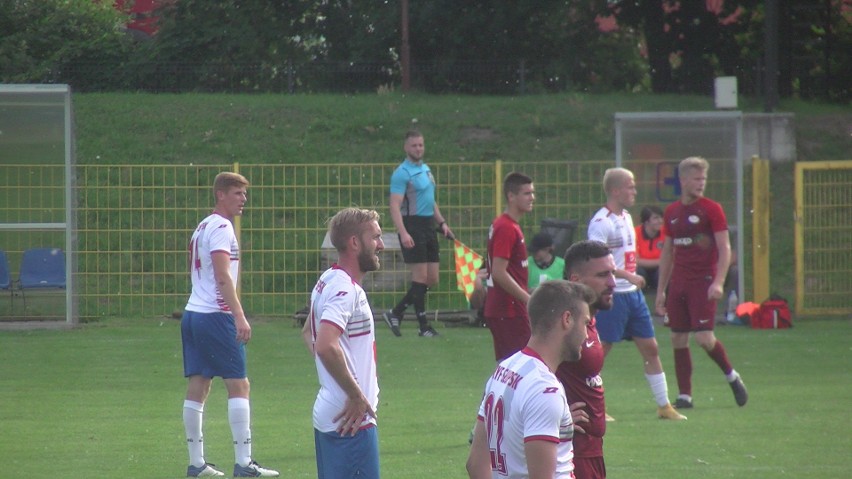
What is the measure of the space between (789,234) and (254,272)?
9.01 m

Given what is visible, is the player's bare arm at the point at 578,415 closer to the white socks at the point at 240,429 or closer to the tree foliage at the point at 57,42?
the white socks at the point at 240,429

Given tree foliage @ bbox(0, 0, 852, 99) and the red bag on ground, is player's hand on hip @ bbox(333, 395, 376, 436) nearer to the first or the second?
the red bag on ground

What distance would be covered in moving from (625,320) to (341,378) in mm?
4888

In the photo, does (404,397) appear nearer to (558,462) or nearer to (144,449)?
(144,449)

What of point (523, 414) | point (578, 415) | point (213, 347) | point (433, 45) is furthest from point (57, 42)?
point (523, 414)

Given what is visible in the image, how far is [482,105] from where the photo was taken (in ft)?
78.8

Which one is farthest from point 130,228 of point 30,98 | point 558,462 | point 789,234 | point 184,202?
point 558,462

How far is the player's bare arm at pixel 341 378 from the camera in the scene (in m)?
5.15

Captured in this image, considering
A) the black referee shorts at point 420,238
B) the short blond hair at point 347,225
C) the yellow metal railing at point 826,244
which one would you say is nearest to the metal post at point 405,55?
the yellow metal railing at point 826,244

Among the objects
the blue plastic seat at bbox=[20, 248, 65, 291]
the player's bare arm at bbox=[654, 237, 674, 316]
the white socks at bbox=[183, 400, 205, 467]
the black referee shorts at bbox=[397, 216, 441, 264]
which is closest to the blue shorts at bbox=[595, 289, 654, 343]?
the player's bare arm at bbox=[654, 237, 674, 316]

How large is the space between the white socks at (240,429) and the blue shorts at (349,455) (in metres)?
2.32

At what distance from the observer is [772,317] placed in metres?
15.3

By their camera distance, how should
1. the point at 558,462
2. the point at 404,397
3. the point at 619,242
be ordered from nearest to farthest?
the point at 558,462, the point at 619,242, the point at 404,397

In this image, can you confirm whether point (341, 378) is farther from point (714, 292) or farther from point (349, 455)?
point (714, 292)
